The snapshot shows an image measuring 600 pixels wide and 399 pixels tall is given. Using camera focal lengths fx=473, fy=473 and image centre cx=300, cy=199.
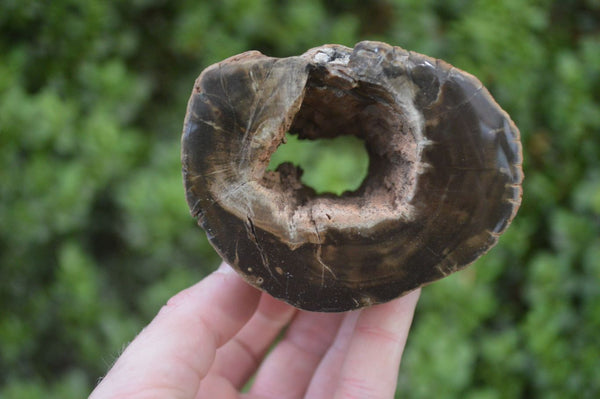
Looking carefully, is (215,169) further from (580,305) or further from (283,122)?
(580,305)

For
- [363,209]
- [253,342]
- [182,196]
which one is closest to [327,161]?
[182,196]

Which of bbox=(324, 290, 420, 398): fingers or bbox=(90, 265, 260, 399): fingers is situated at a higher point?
bbox=(90, 265, 260, 399): fingers

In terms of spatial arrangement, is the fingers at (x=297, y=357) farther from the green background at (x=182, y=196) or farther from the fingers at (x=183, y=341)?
the green background at (x=182, y=196)

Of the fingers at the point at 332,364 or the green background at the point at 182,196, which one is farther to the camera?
the green background at the point at 182,196

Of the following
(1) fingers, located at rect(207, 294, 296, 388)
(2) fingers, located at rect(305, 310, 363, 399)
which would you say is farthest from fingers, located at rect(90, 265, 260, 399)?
(2) fingers, located at rect(305, 310, 363, 399)

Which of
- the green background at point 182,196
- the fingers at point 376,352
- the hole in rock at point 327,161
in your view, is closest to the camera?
the fingers at point 376,352

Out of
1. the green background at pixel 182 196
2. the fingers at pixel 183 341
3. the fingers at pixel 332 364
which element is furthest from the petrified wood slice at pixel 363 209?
the green background at pixel 182 196

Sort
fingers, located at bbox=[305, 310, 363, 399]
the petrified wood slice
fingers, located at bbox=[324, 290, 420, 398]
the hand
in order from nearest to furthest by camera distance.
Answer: the petrified wood slice < the hand < fingers, located at bbox=[324, 290, 420, 398] < fingers, located at bbox=[305, 310, 363, 399]

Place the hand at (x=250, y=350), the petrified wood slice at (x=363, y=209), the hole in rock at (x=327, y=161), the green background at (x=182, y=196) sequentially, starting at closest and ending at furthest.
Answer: the petrified wood slice at (x=363, y=209), the hand at (x=250, y=350), the hole in rock at (x=327, y=161), the green background at (x=182, y=196)

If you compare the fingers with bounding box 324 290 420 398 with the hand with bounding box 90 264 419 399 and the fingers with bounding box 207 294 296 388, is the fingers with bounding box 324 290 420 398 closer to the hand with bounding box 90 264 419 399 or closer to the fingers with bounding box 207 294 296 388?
the hand with bounding box 90 264 419 399

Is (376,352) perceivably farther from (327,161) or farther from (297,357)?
(327,161)
